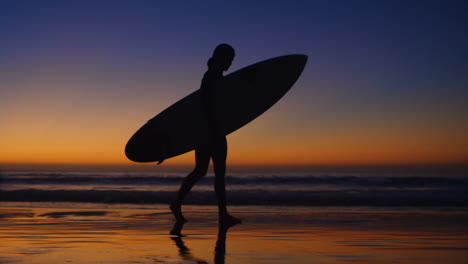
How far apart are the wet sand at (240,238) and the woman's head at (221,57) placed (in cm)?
142

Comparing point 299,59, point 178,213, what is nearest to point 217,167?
point 178,213

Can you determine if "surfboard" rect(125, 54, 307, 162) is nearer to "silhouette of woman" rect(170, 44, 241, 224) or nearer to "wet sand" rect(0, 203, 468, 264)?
"silhouette of woman" rect(170, 44, 241, 224)

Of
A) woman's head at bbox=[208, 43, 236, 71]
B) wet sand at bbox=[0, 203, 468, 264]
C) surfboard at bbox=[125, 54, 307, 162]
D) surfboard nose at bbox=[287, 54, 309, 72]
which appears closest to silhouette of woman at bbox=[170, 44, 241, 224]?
woman's head at bbox=[208, 43, 236, 71]

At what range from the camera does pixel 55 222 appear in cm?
480

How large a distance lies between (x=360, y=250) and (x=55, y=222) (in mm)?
2873

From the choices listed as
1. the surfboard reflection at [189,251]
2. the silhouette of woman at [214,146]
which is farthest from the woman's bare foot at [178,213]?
the surfboard reflection at [189,251]

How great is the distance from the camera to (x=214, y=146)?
470 cm

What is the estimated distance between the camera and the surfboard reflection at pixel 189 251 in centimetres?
284

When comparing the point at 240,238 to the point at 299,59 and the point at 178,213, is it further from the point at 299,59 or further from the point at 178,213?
the point at 299,59

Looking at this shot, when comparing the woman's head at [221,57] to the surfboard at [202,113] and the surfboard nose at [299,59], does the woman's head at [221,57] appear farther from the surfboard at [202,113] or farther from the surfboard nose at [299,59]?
the surfboard nose at [299,59]

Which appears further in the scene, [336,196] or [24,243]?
[336,196]

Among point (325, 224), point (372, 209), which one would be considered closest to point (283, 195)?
point (372, 209)

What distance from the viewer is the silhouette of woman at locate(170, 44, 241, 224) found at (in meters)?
4.69

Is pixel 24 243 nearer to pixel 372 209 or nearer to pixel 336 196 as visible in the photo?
pixel 372 209
